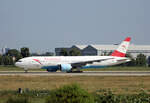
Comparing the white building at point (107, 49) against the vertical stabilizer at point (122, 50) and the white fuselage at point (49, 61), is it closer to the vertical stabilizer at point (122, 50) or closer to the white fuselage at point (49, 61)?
the vertical stabilizer at point (122, 50)

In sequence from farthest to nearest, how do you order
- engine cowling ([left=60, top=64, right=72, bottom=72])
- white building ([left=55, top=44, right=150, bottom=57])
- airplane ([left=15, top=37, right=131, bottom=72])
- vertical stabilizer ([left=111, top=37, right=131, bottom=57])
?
white building ([left=55, top=44, right=150, bottom=57]), vertical stabilizer ([left=111, top=37, right=131, bottom=57]), airplane ([left=15, top=37, right=131, bottom=72]), engine cowling ([left=60, top=64, right=72, bottom=72])

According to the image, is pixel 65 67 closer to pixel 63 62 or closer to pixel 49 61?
pixel 63 62

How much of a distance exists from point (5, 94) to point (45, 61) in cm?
3766

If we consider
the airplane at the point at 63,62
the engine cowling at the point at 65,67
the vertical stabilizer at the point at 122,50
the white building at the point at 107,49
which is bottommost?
the engine cowling at the point at 65,67

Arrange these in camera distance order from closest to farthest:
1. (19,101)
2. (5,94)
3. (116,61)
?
(19,101) < (5,94) < (116,61)

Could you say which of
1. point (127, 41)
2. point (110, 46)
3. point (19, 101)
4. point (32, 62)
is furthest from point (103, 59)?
point (110, 46)

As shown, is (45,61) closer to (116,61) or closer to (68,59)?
(68,59)

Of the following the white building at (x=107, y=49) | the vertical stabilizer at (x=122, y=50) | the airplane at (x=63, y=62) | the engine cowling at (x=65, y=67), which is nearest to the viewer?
the engine cowling at (x=65, y=67)

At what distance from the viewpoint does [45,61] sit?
2584 inches

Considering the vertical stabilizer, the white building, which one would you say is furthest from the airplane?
the white building

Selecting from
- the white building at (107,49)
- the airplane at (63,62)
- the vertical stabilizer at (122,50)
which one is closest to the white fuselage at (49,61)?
the airplane at (63,62)

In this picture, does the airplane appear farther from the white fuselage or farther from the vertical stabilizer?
the vertical stabilizer

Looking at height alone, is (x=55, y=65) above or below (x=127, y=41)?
below

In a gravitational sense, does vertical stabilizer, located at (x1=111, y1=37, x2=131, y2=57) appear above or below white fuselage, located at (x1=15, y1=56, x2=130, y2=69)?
above
